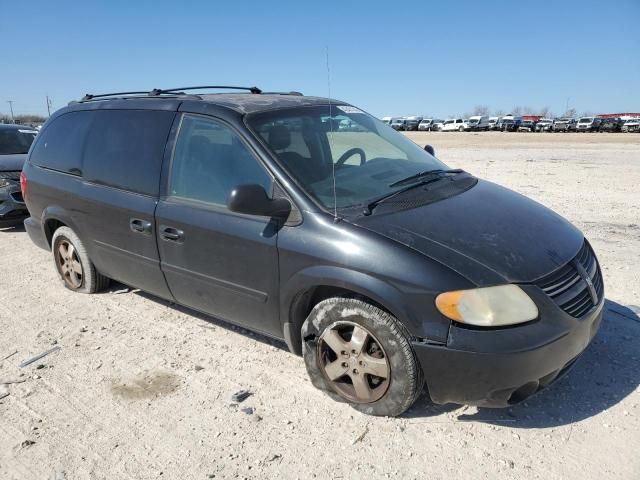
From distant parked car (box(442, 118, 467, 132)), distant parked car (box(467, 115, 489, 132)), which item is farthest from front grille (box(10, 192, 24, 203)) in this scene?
distant parked car (box(442, 118, 467, 132))

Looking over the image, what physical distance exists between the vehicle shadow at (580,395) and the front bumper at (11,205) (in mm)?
6844

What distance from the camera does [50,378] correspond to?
3.42 m

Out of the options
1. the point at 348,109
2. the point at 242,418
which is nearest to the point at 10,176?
the point at 348,109

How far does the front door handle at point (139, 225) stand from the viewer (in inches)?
146

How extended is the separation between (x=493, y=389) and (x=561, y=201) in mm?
7070

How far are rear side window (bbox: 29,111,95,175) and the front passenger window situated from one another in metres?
1.39

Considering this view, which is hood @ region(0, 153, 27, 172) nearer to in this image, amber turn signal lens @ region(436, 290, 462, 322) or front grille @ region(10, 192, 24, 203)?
front grille @ region(10, 192, 24, 203)

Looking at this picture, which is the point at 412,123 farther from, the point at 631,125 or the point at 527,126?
the point at 631,125

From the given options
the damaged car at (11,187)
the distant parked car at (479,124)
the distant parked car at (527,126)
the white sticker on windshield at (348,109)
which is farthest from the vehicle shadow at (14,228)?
the distant parked car at (479,124)

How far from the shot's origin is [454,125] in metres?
62.5

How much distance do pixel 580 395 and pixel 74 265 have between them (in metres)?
4.42

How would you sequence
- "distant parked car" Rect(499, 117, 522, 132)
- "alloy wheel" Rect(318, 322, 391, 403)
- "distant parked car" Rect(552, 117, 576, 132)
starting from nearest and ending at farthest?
"alloy wheel" Rect(318, 322, 391, 403) → "distant parked car" Rect(552, 117, 576, 132) → "distant parked car" Rect(499, 117, 522, 132)

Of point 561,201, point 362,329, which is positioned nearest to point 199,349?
point 362,329

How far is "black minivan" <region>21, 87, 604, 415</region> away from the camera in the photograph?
98.8 inches
